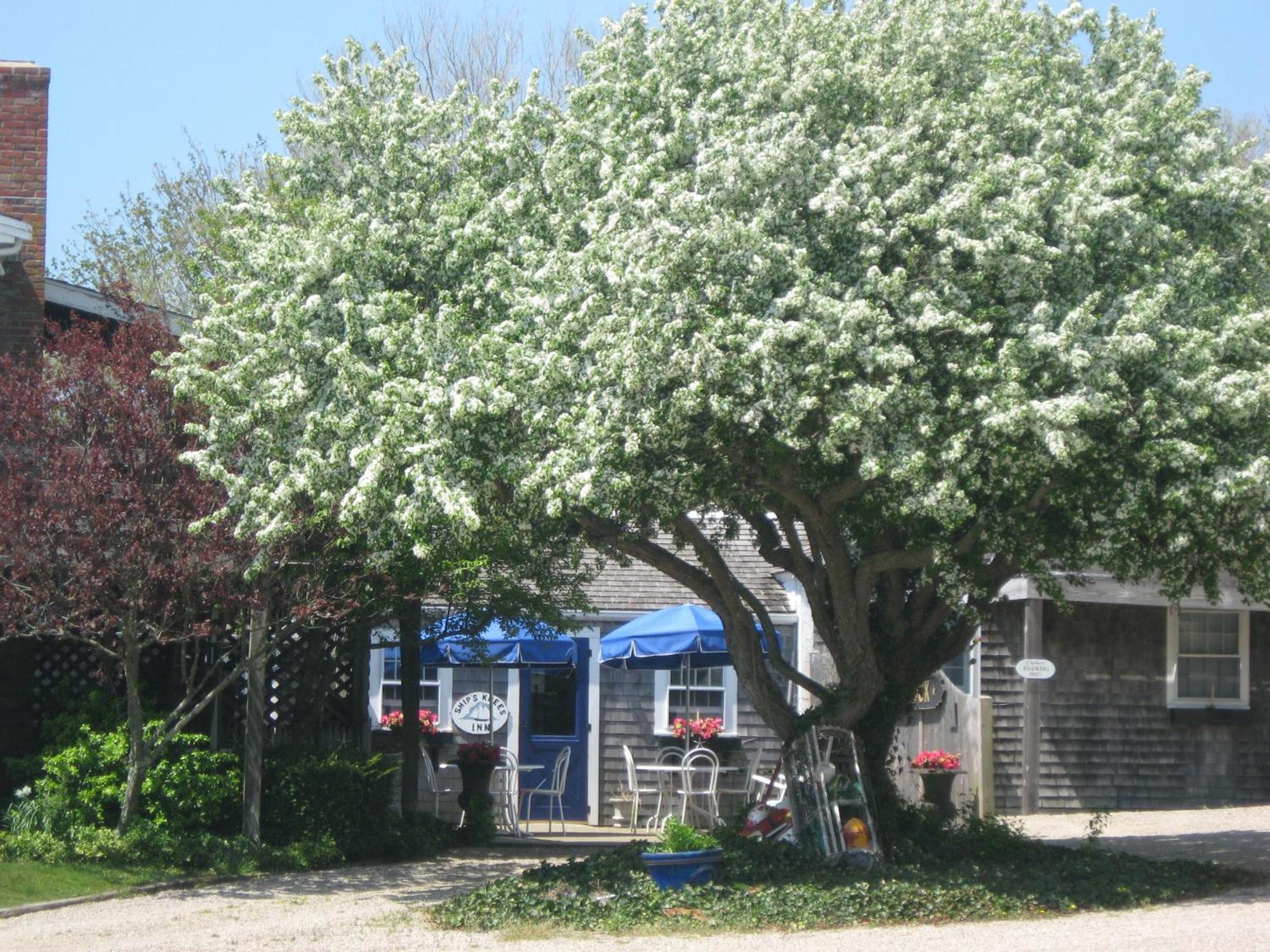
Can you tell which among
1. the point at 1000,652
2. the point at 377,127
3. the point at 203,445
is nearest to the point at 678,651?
the point at 1000,652

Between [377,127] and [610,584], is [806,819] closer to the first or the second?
[377,127]

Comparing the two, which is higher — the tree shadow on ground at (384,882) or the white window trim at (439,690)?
the white window trim at (439,690)

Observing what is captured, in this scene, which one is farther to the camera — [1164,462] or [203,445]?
[203,445]

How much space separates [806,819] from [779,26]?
574 cm

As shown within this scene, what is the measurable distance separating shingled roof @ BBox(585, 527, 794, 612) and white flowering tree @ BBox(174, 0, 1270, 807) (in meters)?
7.41

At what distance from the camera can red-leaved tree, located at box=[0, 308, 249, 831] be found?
11.3 metres

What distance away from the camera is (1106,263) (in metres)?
9.79

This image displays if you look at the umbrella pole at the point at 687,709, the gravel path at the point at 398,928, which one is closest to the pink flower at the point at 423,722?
the umbrella pole at the point at 687,709

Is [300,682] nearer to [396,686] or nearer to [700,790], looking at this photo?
[700,790]

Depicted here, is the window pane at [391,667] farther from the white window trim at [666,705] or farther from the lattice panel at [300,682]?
the lattice panel at [300,682]

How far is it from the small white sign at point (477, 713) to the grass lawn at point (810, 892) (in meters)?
8.03

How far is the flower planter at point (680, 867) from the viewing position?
9.88 metres

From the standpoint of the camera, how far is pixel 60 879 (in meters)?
11.3

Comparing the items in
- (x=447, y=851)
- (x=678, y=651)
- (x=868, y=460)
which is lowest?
(x=447, y=851)
